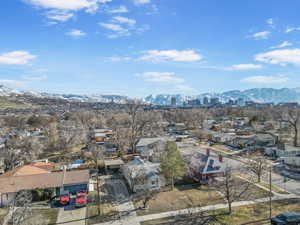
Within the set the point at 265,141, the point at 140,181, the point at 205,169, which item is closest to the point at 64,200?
the point at 140,181

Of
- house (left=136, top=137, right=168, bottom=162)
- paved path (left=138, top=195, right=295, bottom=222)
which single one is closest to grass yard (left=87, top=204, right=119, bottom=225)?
paved path (left=138, top=195, right=295, bottom=222)

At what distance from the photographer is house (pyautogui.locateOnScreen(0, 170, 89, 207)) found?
2269 centimetres

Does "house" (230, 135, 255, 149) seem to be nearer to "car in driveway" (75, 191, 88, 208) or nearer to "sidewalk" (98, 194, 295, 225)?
"sidewalk" (98, 194, 295, 225)

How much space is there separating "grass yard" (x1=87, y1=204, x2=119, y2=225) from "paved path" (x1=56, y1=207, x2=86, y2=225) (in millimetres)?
557

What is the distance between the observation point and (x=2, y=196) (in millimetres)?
22484

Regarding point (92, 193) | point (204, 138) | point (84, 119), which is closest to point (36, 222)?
point (92, 193)

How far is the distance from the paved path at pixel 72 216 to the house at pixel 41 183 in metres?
3.59

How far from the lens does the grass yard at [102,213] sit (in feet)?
62.5

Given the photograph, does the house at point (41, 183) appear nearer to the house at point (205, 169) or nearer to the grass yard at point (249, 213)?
the grass yard at point (249, 213)

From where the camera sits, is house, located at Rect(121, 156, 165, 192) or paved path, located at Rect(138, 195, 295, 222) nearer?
paved path, located at Rect(138, 195, 295, 222)

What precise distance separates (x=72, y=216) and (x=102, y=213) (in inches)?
105

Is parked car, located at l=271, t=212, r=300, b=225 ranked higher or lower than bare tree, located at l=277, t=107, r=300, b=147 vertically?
lower

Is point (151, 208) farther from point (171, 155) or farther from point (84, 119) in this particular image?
point (84, 119)

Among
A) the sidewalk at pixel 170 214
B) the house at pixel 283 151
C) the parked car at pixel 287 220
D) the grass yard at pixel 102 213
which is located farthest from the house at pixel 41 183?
the house at pixel 283 151
